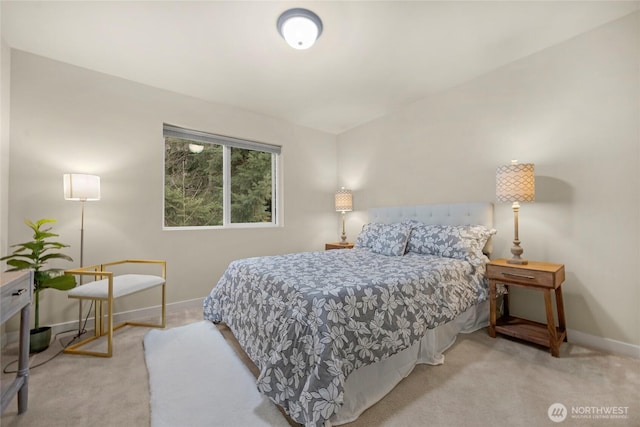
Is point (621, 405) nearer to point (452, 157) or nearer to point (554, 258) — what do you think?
point (554, 258)

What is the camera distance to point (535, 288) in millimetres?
2027

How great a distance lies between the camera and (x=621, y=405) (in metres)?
1.45

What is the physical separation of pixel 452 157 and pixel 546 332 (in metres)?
1.87

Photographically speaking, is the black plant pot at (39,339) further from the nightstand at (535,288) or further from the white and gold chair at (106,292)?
the nightstand at (535,288)

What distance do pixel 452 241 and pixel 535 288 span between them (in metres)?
0.70

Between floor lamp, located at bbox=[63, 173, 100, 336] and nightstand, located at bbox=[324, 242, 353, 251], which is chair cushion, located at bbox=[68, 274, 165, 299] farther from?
nightstand, located at bbox=[324, 242, 353, 251]

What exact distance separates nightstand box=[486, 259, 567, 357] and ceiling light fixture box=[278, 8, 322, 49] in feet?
7.76

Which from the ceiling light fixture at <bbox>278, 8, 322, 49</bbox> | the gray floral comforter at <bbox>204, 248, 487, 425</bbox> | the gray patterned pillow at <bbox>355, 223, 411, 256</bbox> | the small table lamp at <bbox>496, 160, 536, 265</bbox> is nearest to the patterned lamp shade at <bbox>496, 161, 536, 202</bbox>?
the small table lamp at <bbox>496, 160, 536, 265</bbox>

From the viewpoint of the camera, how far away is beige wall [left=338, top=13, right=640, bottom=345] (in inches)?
78.7

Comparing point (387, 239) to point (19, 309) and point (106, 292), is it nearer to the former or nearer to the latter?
point (106, 292)

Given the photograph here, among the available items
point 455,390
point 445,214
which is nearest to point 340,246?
point 445,214

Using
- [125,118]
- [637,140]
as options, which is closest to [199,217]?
[125,118]

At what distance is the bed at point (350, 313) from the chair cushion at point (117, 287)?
0.58 meters

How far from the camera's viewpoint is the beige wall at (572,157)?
200cm
